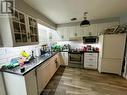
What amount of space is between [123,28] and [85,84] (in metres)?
2.53

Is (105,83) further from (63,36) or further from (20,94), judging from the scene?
(63,36)

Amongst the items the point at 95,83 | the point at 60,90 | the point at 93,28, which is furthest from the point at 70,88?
the point at 93,28

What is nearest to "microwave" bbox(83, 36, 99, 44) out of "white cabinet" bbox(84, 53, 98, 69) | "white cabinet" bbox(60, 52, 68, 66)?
"white cabinet" bbox(84, 53, 98, 69)

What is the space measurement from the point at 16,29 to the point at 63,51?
8.57 ft

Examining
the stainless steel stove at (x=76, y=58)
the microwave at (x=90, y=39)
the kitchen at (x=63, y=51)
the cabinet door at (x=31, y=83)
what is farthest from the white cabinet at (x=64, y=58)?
the cabinet door at (x=31, y=83)

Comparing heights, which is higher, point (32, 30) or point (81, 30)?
point (81, 30)

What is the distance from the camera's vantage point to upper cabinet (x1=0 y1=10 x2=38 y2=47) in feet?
4.61

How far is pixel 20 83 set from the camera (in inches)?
57.3

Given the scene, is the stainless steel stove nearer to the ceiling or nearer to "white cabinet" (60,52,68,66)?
"white cabinet" (60,52,68,66)

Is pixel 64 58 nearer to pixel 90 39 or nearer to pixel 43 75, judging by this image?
pixel 90 39

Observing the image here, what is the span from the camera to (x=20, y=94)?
152cm

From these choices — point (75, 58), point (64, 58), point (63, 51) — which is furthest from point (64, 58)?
point (75, 58)

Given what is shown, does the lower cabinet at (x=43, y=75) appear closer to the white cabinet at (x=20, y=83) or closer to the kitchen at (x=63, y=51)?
the kitchen at (x=63, y=51)

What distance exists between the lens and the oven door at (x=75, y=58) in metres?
3.65
